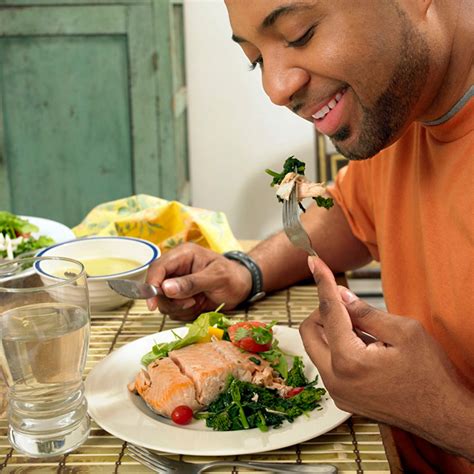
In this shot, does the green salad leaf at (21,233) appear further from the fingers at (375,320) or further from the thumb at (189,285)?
the fingers at (375,320)

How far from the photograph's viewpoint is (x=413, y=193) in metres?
1.59

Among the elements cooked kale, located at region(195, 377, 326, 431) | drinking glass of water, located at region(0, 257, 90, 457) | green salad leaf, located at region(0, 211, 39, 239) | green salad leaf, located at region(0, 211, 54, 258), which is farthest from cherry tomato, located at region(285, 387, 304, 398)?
green salad leaf, located at region(0, 211, 39, 239)

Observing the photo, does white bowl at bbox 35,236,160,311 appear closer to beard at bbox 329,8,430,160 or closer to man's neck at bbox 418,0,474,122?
beard at bbox 329,8,430,160

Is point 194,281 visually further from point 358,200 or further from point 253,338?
point 358,200

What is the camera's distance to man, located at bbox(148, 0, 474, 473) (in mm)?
1206

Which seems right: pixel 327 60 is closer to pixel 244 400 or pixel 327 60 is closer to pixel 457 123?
pixel 457 123

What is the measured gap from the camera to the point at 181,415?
1.26 m

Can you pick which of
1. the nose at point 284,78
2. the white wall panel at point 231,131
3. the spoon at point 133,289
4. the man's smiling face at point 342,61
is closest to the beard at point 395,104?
the man's smiling face at point 342,61

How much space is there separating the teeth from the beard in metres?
0.04

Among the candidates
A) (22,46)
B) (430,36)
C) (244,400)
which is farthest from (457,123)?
(22,46)

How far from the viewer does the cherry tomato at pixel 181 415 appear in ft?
4.14

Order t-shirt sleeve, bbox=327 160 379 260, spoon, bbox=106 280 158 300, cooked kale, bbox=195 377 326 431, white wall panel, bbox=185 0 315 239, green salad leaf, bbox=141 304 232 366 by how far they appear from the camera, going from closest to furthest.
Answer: cooked kale, bbox=195 377 326 431
green salad leaf, bbox=141 304 232 366
spoon, bbox=106 280 158 300
t-shirt sleeve, bbox=327 160 379 260
white wall panel, bbox=185 0 315 239

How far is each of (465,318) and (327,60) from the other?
0.50 metres

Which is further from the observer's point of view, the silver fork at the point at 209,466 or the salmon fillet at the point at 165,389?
the salmon fillet at the point at 165,389
